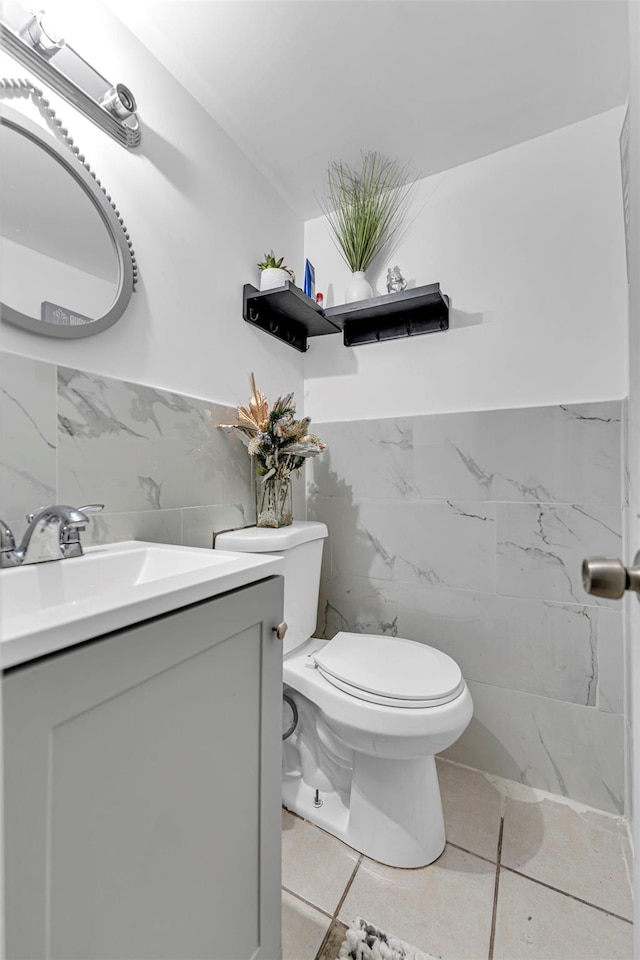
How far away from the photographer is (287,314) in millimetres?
1672

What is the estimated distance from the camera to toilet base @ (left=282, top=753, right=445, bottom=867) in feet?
3.66

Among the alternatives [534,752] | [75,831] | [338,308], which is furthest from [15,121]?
[534,752]

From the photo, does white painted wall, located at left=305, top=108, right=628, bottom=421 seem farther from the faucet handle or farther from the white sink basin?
the faucet handle

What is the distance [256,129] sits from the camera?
1468 mm

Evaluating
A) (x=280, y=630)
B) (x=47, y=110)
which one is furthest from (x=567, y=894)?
(x=47, y=110)

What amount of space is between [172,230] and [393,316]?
84 cm

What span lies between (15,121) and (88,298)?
335 millimetres

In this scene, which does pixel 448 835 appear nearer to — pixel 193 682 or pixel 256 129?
pixel 193 682

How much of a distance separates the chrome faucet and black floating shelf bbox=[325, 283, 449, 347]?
1.20m

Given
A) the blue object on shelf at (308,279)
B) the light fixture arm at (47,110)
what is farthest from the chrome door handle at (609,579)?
the blue object on shelf at (308,279)

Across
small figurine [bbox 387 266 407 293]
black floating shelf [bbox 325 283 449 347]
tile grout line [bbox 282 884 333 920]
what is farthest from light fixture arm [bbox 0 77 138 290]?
tile grout line [bbox 282 884 333 920]

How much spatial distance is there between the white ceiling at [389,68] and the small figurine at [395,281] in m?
0.40

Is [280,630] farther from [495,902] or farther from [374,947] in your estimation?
[495,902]

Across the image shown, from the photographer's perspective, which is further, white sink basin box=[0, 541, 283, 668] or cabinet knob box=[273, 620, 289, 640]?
cabinet knob box=[273, 620, 289, 640]
